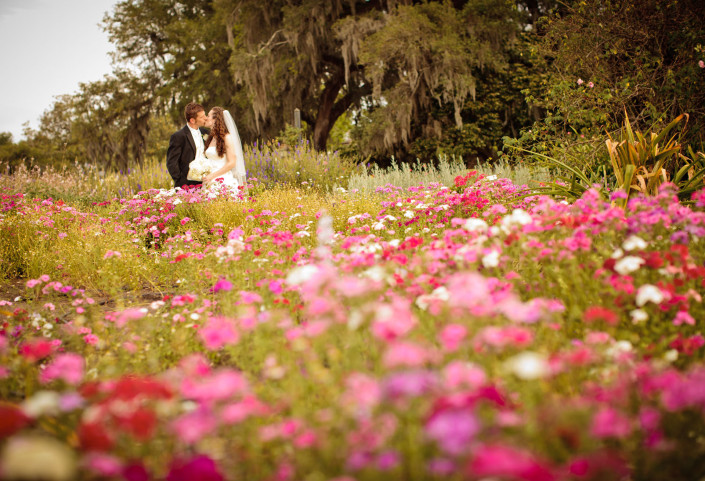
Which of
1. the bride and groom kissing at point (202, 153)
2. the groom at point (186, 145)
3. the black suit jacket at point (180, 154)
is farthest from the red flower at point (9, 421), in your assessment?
the black suit jacket at point (180, 154)

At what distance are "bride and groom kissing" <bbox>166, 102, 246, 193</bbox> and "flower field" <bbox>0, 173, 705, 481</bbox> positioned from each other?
3.71m

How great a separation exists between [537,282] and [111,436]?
2306 millimetres

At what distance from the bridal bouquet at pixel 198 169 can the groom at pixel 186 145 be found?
0.07m

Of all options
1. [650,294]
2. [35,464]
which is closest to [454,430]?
[35,464]

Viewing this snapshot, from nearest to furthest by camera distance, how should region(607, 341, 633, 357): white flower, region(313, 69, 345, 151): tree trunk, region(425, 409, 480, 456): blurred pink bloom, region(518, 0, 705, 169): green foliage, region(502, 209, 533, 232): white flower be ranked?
1. region(425, 409, 480, 456): blurred pink bloom
2. region(607, 341, 633, 357): white flower
3. region(502, 209, 533, 232): white flower
4. region(518, 0, 705, 169): green foliage
5. region(313, 69, 345, 151): tree trunk

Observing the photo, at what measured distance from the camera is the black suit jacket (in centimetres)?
639

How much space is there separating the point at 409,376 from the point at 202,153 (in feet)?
21.0

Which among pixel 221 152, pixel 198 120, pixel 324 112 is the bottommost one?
pixel 221 152

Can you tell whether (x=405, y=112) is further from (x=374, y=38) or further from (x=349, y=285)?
(x=349, y=285)

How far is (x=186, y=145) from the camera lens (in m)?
6.51

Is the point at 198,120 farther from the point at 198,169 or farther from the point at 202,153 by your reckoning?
the point at 198,169

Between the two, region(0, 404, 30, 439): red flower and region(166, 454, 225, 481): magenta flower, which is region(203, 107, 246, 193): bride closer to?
region(0, 404, 30, 439): red flower

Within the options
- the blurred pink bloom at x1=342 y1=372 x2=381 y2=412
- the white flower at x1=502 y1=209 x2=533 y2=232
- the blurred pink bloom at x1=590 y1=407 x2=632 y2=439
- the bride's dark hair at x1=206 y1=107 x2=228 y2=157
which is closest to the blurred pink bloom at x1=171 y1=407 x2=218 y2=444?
the blurred pink bloom at x1=342 y1=372 x2=381 y2=412

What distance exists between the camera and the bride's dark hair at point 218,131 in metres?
6.66
